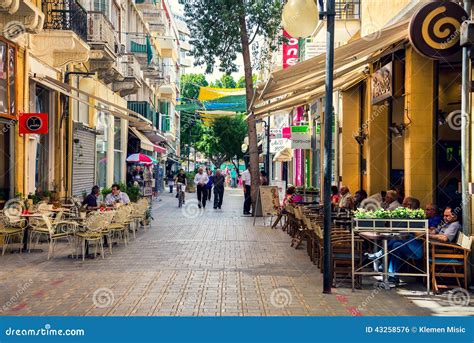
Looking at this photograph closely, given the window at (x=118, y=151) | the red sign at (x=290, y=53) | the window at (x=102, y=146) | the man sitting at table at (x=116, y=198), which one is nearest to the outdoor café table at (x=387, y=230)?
the man sitting at table at (x=116, y=198)

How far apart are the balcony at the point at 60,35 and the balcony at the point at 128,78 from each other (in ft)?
35.7

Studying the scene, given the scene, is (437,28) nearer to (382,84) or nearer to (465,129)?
(465,129)

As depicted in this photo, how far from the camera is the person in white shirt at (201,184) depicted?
93.4 feet

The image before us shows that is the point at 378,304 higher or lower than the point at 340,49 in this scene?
lower

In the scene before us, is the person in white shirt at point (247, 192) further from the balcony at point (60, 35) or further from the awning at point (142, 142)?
the awning at point (142, 142)

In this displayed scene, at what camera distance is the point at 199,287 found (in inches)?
369

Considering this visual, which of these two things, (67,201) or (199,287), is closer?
(199,287)

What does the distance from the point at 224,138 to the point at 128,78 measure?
4400cm

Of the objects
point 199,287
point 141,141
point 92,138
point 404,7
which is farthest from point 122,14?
point 199,287

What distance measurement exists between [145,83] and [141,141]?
757cm

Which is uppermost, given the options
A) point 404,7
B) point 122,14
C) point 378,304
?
point 122,14
